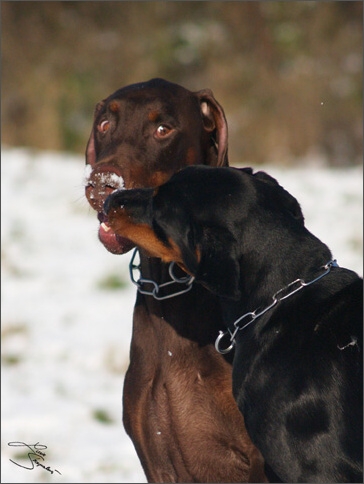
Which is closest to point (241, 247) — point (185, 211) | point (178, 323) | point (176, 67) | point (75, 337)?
point (185, 211)

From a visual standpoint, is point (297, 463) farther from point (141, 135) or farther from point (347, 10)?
point (347, 10)

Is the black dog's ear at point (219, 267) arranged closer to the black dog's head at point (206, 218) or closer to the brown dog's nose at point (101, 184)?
the black dog's head at point (206, 218)

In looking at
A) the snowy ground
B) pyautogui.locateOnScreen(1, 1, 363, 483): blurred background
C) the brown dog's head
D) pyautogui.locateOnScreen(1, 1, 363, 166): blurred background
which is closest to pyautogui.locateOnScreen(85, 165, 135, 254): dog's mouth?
the brown dog's head

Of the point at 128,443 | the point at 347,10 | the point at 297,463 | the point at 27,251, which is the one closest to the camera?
the point at 297,463

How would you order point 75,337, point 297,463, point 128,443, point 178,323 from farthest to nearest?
point 75,337 < point 128,443 < point 178,323 < point 297,463

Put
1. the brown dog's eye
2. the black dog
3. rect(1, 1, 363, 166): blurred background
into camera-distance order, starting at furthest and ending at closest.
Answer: rect(1, 1, 363, 166): blurred background
the brown dog's eye
the black dog

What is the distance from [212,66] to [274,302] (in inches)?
416

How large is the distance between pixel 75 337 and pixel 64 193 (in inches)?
142

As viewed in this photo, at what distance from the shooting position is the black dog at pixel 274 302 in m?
3.26

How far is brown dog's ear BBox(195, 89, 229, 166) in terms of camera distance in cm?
441

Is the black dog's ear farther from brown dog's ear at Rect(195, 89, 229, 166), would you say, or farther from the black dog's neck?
brown dog's ear at Rect(195, 89, 229, 166)

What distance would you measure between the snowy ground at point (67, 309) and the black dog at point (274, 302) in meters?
0.85

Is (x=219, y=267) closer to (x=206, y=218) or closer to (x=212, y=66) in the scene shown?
(x=206, y=218)

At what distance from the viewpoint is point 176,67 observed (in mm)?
13820
